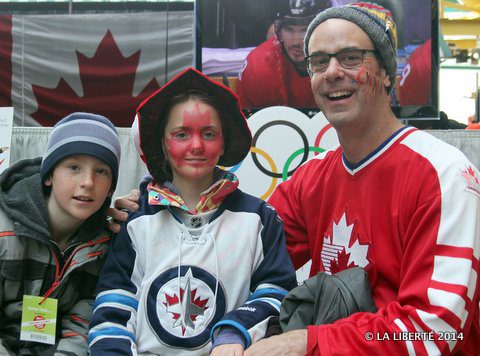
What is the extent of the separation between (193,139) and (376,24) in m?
0.77

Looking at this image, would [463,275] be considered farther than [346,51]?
No

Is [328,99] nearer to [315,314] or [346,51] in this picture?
[346,51]

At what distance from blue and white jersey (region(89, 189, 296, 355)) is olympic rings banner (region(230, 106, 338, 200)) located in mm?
1855

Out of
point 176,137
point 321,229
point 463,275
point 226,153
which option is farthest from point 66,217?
point 463,275

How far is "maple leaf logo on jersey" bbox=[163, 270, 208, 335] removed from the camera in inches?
68.4

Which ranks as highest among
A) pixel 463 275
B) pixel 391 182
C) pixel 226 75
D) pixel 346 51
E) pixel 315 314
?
pixel 226 75

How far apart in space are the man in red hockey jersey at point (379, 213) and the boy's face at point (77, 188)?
0.76 m

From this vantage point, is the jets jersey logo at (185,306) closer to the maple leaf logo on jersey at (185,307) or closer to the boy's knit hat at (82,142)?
the maple leaf logo on jersey at (185,307)

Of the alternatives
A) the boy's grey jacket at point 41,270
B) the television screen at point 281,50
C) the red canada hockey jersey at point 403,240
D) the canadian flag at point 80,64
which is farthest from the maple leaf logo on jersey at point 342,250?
the canadian flag at point 80,64

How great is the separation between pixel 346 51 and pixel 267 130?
1.95 m

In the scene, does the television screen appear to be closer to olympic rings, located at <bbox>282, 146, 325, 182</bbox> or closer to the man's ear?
olympic rings, located at <bbox>282, 146, 325, 182</bbox>

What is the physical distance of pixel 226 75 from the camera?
4164 millimetres

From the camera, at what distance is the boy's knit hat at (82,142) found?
1.93m

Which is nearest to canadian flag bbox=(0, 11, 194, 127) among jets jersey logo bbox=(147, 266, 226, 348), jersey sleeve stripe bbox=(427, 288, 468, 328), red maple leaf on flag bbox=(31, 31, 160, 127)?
red maple leaf on flag bbox=(31, 31, 160, 127)
